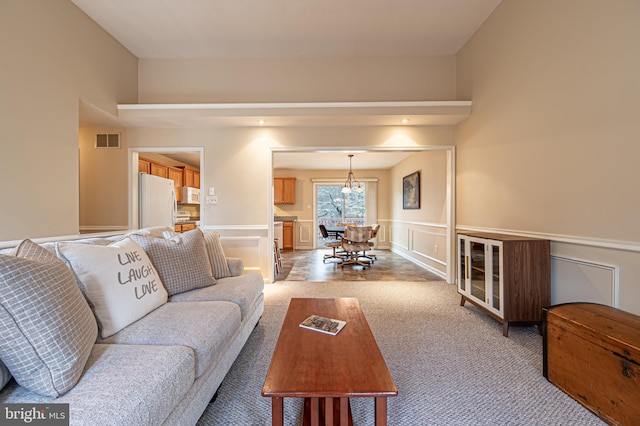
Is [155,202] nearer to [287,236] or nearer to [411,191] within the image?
[287,236]

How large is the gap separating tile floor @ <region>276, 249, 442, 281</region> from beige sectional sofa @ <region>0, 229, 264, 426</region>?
2578mm

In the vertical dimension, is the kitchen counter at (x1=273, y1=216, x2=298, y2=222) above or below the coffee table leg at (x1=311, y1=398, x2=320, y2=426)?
above

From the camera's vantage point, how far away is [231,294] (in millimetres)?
1902

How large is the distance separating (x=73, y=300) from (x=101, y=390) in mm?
368

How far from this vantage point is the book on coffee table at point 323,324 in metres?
1.41

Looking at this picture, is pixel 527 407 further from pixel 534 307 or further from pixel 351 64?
pixel 351 64

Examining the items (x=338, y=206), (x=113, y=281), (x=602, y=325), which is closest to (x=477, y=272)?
(x=602, y=325)

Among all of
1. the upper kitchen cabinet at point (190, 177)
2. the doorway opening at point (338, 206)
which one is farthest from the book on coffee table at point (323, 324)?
the doorway opening at point (338, 206)

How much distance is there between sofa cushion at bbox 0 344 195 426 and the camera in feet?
2.61

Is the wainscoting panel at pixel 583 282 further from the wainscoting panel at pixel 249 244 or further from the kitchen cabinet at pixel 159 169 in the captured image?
the kitchen cabinet at pixel 159 169

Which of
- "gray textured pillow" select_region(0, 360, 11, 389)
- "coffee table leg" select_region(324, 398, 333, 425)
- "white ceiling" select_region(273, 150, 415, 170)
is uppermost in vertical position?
"white ceiling" select_region(273, 150, 415, 170)

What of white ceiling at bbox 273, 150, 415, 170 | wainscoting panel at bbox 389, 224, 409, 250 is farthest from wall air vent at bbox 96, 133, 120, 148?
wainscoting panel at bbox 389, 224, 409, 250

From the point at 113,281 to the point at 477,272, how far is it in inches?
120

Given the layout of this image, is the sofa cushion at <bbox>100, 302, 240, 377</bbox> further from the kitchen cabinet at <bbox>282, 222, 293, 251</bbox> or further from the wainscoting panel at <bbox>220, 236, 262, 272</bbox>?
the kitchen cabinet at <bbox>282, 222, 293, 251</bbox>
